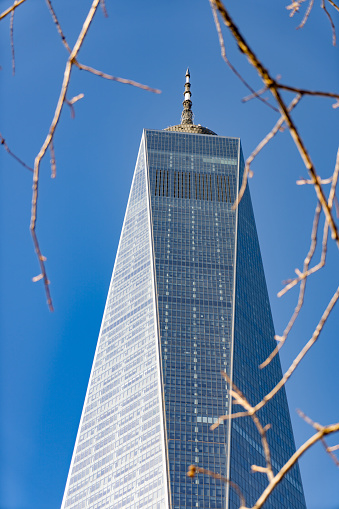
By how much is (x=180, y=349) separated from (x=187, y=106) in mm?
79108

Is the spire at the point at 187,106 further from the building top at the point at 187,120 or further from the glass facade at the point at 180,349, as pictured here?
the glass facade at the point at 180,349

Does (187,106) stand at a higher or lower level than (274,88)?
higher

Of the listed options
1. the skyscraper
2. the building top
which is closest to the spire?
the building top

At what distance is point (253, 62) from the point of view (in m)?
3.42

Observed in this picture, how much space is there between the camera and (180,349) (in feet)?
364

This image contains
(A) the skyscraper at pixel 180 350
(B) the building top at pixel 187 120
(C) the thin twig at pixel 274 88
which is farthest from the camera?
(B) the building top at pixel 187 120

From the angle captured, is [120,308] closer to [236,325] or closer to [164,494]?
[236,325]

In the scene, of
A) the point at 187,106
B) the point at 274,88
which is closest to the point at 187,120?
the point at 187,106

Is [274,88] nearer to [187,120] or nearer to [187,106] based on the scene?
[187,120]

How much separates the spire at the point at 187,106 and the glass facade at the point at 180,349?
2367 cm

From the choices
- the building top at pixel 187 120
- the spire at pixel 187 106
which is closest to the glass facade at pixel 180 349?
the building top at pixel 187 120

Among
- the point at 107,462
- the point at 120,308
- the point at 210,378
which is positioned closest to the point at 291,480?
the point at 210,378

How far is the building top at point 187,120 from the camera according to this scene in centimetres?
15788

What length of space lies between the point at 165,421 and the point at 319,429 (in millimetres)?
100151
